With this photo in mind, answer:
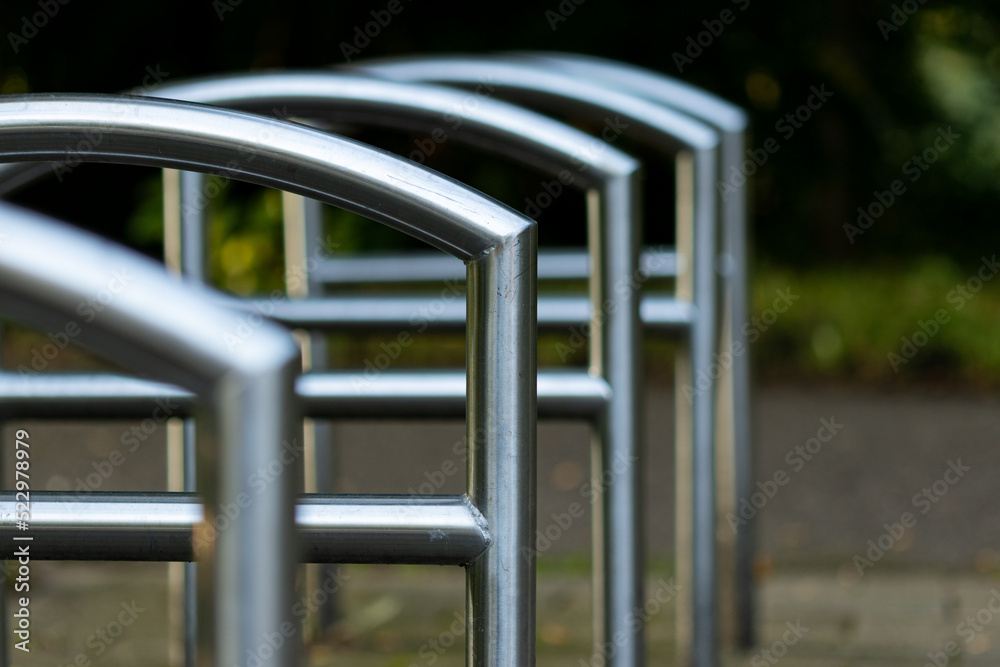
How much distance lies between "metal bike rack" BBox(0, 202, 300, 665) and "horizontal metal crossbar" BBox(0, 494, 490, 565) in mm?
172

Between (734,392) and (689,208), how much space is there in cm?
38

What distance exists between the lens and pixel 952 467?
4.32 m

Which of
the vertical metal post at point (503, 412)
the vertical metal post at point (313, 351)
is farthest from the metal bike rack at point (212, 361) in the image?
the vertical metal post at point (313, 351)

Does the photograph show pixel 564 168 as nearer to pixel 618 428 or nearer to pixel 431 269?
pixel 618 428

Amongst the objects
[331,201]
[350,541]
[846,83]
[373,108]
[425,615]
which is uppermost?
[846,83]

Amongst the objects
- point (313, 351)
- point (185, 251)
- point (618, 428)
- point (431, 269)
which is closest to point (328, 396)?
point (618, 428)

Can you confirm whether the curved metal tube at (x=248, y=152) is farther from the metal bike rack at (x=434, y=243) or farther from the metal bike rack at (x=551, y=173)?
the metal bike rack at (x=551, y=173)

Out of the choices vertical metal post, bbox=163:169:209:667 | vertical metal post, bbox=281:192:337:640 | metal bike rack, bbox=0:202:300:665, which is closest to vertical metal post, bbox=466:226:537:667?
metal bike rack, bbox=0:202:300:665

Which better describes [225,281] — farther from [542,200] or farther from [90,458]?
[90,458]

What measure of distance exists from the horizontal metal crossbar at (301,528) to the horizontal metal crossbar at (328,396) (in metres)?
0.42

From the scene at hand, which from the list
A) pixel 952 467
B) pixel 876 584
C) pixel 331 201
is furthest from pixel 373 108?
pixel 952 467

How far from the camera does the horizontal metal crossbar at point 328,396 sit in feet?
3.91

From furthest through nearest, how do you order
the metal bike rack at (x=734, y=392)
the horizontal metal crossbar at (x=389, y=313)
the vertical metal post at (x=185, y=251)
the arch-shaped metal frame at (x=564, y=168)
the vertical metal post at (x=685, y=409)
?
the metal bike rack at (x=734, y=392) < the vertical metal post at (x=685, y=409) < the vertical metal post at (x=185, y=251) < the horizontal metal crossbar at (x=389, y=313) < the arch-shaped metal frame at (x=564, y=168)

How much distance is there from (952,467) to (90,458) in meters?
A: 3.15
